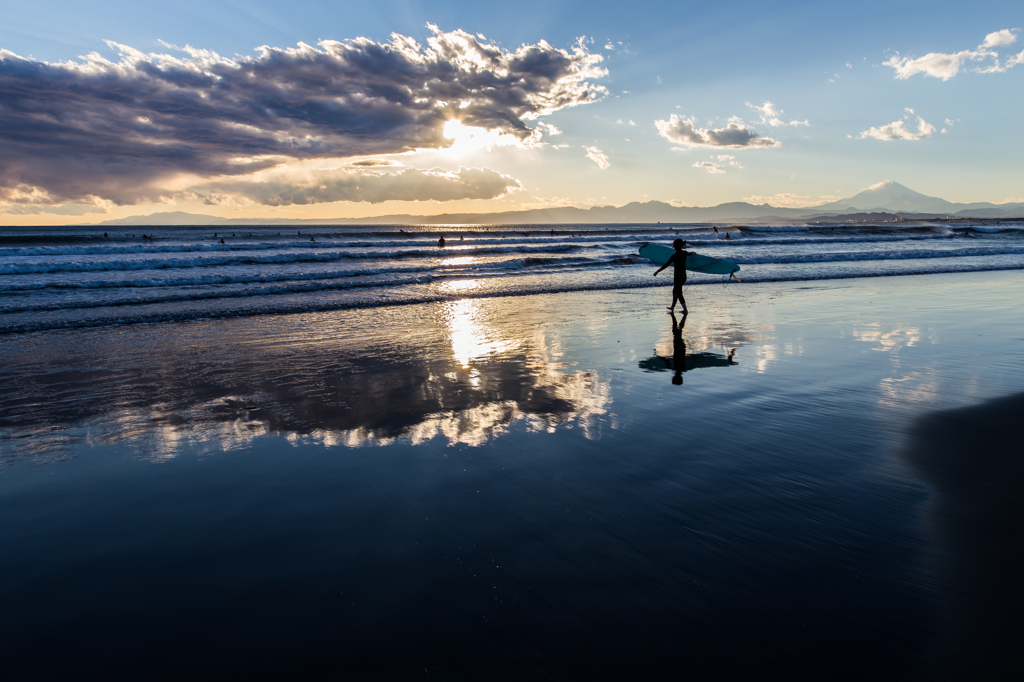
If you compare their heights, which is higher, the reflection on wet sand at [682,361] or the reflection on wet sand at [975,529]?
the reflection on wet sand at [682,361]

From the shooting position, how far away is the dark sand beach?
277cm

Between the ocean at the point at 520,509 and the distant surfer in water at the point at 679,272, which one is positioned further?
the distant surfer in water at the point at 679,272

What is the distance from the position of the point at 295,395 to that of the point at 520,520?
485 centimetres

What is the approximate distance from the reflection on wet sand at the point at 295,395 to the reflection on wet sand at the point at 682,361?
1.30 meters

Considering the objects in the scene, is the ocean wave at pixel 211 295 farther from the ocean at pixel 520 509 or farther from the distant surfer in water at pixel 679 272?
the distant surfer in water at pixel 679 272

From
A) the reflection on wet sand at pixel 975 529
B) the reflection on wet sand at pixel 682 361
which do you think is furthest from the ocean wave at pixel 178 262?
the reflection on wet sand at pixel 975 529

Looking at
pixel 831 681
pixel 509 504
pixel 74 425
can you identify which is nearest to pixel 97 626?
pixel 509 504

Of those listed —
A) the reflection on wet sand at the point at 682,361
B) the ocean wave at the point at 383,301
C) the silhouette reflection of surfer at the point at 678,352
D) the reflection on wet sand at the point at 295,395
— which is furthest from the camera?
the ocean wave at the point at 383,301

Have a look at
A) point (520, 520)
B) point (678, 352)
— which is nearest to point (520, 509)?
point (520, 520)

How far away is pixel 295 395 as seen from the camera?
749 cm

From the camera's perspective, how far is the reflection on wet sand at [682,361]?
8.45 metres

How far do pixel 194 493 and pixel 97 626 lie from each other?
5.50 ft

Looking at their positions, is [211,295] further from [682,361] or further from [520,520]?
[520,520]

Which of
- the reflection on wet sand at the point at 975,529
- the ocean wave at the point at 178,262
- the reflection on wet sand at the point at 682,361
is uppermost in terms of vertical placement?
the ocean wave at the point at 178,262
